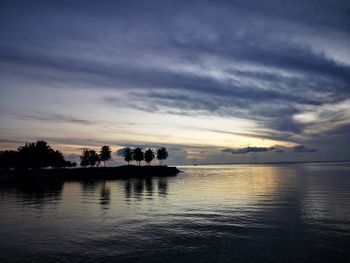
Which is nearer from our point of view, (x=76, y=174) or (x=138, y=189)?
(x=138, y=189)

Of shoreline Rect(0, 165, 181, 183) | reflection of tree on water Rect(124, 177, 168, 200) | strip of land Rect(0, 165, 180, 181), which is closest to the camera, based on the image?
reflection of tree on water Rect(124, 177, 168, 200)

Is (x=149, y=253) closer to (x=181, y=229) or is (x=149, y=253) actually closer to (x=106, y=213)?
(x=181, y=229)

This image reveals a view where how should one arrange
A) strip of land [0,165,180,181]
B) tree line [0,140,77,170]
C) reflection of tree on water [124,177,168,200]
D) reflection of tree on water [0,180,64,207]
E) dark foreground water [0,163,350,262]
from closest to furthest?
1. dark foreground water [0,163,350,262]
2. reflection of tree on water [0,180,64,207]
3. reflection of tree on water [124,177,168,200]
4. strip of land [0,165,180,181]
5. tree line [0,140,77,170]

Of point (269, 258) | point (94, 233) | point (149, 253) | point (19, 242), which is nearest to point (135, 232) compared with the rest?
point (94, 233)

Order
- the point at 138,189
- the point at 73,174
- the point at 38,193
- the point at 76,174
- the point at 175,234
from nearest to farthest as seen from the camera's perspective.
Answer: the point at 175,234 < the point at 38,193 < the point at 138,189 < the point at 73,174 < the point at 76,174

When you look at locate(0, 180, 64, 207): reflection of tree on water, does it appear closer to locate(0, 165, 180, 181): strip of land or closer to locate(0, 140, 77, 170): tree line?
locate(0, 165, 180, 181): strip of land

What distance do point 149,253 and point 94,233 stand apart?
9.26m

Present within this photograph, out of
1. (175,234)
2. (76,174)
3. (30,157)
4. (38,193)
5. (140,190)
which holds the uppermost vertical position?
(30,157)

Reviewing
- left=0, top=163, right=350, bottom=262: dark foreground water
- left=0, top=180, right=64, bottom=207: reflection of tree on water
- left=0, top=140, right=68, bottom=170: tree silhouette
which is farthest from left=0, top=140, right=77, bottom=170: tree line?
left=0, top=163, right=350, bottom=262: dark foreground water

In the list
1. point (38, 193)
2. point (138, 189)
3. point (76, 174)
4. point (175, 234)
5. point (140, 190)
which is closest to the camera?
point (175, 234)

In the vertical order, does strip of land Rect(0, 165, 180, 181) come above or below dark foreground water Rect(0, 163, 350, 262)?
above

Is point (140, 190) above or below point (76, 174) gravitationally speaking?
below

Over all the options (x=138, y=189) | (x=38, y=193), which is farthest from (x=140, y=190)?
(x=38, y=193)

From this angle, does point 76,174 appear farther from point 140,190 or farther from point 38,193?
point 38,193
